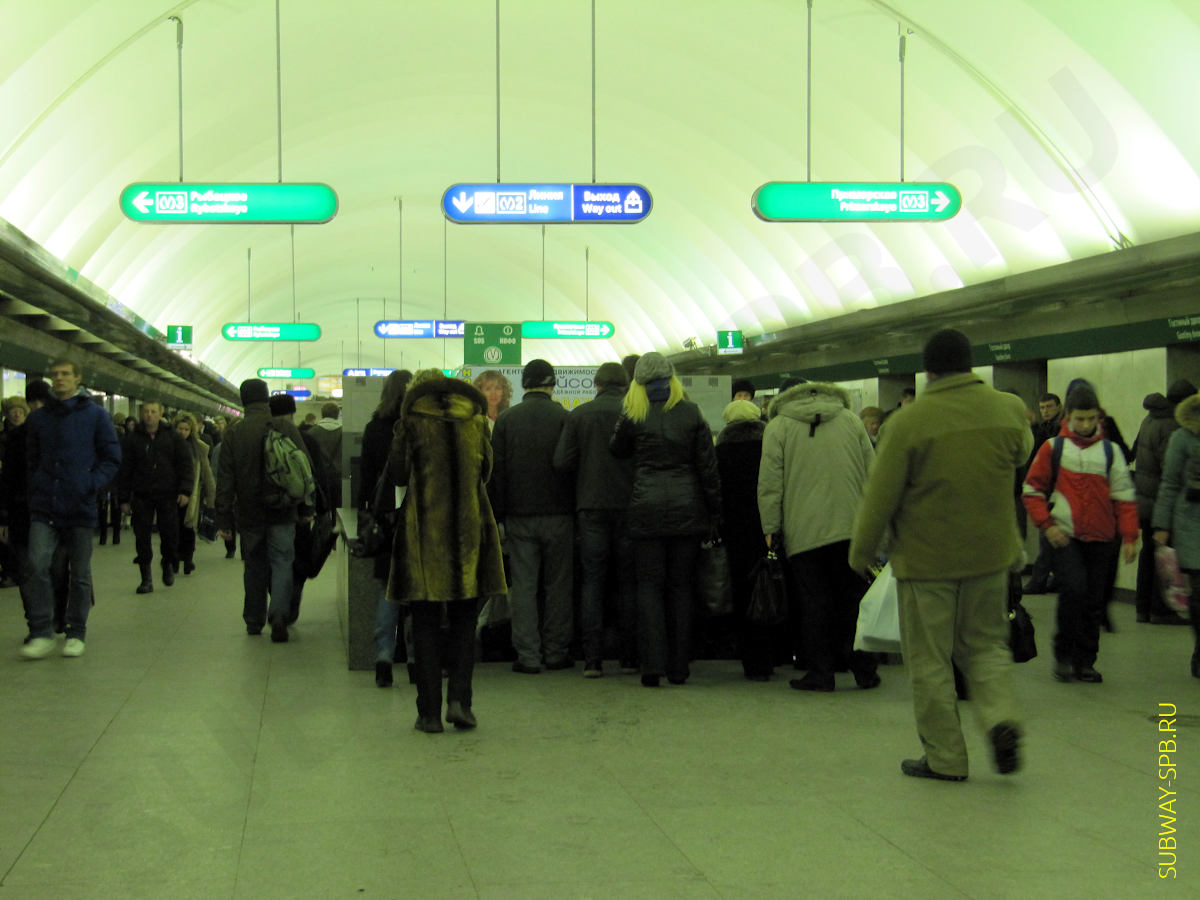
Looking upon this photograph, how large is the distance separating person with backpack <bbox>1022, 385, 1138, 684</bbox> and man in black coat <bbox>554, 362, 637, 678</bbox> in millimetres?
2301

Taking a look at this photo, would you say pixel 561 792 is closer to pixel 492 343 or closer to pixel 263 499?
pixel 263 499

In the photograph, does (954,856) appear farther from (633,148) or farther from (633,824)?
(633,148)

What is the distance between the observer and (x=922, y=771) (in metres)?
5.02

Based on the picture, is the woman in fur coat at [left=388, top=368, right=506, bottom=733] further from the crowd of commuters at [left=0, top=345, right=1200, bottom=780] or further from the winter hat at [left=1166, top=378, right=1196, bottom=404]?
the winter hat at [left=1166, top=378, right=1196, bottom=404]

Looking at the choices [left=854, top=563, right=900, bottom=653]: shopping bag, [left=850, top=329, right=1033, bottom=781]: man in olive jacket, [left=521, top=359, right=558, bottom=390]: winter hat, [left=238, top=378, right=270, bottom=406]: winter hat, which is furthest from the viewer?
[left=238, top=378, right=270, bottom=406]: winter hat

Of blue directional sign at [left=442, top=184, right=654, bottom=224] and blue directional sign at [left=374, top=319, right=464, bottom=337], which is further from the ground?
blue directional sign at [left=374, top=319, right=464, bottom=337]

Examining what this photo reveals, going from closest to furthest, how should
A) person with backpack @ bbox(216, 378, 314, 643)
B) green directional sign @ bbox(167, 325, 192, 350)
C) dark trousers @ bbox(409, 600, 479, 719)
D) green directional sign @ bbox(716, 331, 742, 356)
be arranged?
1. dark trousers @ bbox(409, 600, 479, 719)
2. person with backpack @ bbox(216, 378, 314, 643)
3. green directional sign @ bbox(716, 331, 742, 356)
4. green directional sign @ bbox(167, 325, 192, 350)

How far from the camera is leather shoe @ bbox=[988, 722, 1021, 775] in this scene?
4.69 metres

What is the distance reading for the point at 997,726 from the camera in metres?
4.71

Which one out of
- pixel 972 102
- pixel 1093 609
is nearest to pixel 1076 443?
pixel 1093 609

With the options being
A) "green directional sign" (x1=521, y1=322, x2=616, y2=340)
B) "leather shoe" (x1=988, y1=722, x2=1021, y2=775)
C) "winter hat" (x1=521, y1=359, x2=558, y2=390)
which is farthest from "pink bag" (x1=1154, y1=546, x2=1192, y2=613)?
"green directional sign" (x1=521, y1=322, x2=616, y2=340)

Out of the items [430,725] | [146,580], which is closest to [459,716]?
[430,725]

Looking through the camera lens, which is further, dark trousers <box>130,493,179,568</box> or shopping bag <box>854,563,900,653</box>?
dark trousers <box>130,493,179,568</box>

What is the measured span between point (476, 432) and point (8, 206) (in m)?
10.7
